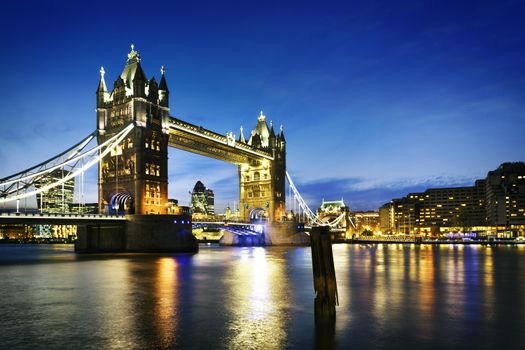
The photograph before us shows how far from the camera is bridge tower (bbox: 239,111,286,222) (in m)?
99.0

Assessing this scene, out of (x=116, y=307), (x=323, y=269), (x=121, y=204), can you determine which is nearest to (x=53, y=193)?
(x=121, y=204)

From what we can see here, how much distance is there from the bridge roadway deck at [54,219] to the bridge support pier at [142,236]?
1840mm

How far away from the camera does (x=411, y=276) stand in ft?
107

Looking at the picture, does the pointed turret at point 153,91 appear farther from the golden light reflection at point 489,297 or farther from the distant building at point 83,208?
the golden light reflection at point 489,297

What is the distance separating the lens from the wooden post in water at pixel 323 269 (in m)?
16.4

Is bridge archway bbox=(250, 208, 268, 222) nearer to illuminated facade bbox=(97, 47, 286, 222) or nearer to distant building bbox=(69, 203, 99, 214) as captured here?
distant building bbox=(69, 203, 99, 214)

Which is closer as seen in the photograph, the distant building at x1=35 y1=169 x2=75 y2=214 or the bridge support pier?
the distant building at x1=35 y1=169 x2=75 y2=214

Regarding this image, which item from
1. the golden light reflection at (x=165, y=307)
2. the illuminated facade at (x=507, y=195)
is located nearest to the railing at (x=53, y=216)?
the golden light reflection at (x=165, y=307)

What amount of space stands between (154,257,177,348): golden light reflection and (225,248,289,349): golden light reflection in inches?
69.1

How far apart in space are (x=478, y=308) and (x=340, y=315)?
605cm

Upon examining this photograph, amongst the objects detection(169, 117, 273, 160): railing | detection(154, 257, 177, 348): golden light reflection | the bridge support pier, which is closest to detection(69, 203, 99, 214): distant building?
the bridge support pier

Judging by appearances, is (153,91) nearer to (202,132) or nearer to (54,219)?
(202,132)

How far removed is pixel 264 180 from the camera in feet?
329

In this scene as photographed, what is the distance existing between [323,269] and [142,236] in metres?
Result: 43.0
